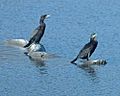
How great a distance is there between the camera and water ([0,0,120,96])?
62.7 ft

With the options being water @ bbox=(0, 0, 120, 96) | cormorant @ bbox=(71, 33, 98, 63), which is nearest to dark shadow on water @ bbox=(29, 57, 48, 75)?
water @ bbox=(0, 0, 120, 96)

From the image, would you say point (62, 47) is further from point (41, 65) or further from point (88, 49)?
point (41, 65)

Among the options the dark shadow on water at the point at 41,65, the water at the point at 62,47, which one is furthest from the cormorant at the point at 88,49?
the dark shadow on water at the point at 41,65

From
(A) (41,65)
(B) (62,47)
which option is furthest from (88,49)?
(B) (62,47)

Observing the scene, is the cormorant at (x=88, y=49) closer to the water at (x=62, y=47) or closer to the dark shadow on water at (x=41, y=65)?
the water at (x=62, y=47)

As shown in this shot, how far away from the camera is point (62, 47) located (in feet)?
77.5

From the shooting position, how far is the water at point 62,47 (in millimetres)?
19125

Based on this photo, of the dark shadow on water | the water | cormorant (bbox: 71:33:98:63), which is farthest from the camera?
cormorant (bbox: 71:33:98:63)

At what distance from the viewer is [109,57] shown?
22406mm

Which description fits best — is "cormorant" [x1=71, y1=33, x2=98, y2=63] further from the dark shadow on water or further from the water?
the dark shadow on water

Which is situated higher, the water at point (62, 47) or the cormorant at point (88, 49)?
the cormorant at point (88, 49)

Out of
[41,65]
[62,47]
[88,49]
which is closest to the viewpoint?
[41,65]

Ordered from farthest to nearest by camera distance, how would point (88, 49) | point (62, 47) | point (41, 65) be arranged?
point (62, 47) → point (88, 49) → point (41, 65)

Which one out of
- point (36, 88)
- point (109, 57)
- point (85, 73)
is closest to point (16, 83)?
point (36, 88)
